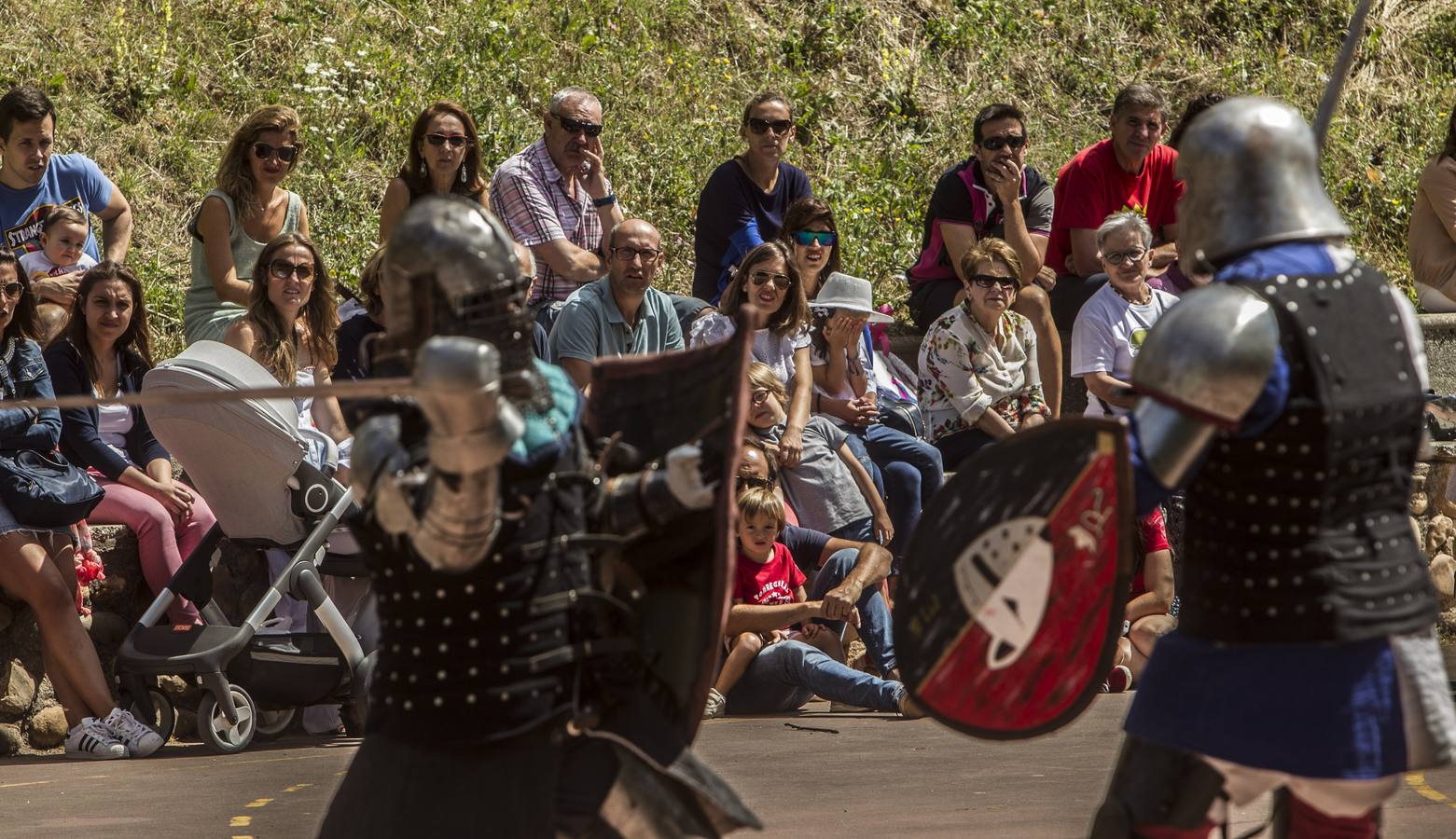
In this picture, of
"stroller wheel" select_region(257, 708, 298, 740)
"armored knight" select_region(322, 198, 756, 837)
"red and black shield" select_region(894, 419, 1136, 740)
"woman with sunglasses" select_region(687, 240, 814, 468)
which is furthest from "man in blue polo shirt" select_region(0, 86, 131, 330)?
"red and black shield" select_region(894, 419, 1136, 740)

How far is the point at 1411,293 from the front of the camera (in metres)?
11.3

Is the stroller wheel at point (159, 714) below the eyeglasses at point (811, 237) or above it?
below

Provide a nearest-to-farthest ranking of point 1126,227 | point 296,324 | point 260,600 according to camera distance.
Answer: point 260,600 < point 296,324 < point 1126,227

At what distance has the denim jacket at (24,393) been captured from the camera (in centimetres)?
620

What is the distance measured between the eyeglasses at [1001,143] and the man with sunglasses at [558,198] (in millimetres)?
1670

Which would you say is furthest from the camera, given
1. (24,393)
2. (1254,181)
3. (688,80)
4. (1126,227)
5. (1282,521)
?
(688,80)

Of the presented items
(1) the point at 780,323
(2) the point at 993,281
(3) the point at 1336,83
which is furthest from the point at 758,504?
(3) the point at 1336,83

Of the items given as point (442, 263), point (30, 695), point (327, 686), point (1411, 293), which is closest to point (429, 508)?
point (442, 263)

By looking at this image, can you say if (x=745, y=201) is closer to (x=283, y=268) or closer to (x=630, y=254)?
(x=630, y=254)

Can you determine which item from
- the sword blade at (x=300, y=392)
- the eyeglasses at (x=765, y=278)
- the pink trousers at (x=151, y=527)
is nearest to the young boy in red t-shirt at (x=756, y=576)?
the eyeglasses at (x=765, y=278)

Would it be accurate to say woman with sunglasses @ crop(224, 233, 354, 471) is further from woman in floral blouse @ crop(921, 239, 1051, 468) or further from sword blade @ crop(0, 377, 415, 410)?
sword blade @ crop(0, 377, 415, 410)

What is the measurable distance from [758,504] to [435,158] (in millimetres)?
1886

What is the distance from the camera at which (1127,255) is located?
7328mm

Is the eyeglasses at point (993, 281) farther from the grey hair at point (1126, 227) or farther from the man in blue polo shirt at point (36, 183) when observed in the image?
the man in blue polo shirt at point (36, 183)
